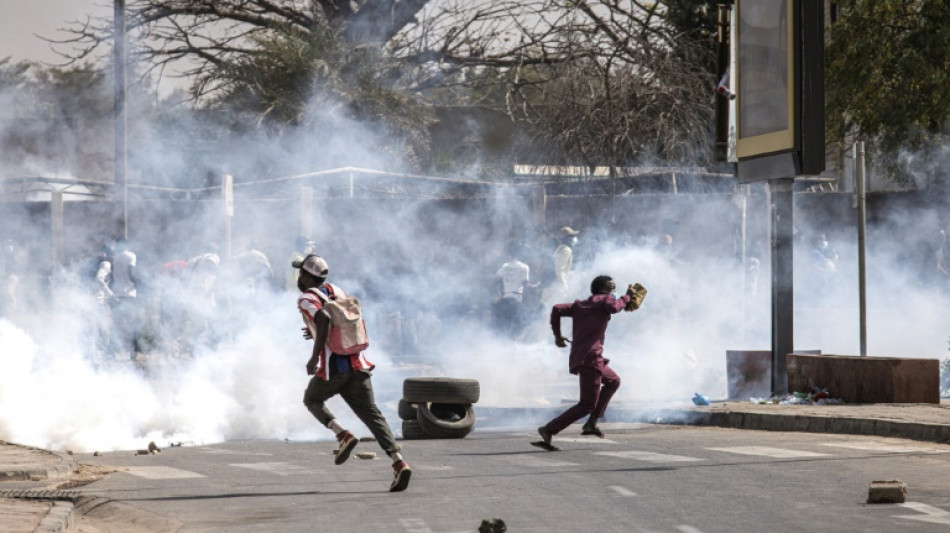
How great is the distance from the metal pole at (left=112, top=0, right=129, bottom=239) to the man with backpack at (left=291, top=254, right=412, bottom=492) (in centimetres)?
1473

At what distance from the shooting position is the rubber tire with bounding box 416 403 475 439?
14.2 metres

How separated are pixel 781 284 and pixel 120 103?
12.1 meters

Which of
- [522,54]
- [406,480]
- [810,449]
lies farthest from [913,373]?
[522,54]

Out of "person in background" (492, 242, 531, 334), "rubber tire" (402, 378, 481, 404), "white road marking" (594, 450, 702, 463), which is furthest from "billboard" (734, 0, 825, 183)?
"person in background" (492, 242, 531, 334)

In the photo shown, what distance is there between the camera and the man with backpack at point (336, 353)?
984 cm

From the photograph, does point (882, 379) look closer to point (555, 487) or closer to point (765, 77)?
point (765, 77)

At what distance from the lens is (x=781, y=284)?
55.2 feet

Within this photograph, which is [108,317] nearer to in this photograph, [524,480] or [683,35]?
[524,480]

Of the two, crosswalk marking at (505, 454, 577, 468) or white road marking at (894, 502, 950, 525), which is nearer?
white road marking at (894, 502, 950, 525)

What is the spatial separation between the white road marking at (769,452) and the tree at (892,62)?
38.0 feet

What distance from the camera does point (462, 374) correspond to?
68.8ft

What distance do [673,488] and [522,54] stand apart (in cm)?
2765

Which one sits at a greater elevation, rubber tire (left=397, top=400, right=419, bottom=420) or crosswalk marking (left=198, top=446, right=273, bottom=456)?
rubber tire (left=397, top=400, right=419, bottom=420)

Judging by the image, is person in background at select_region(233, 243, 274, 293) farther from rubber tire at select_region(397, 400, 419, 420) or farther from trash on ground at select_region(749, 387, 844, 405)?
trash on ground at select_region(749, 387, 844, 405)
